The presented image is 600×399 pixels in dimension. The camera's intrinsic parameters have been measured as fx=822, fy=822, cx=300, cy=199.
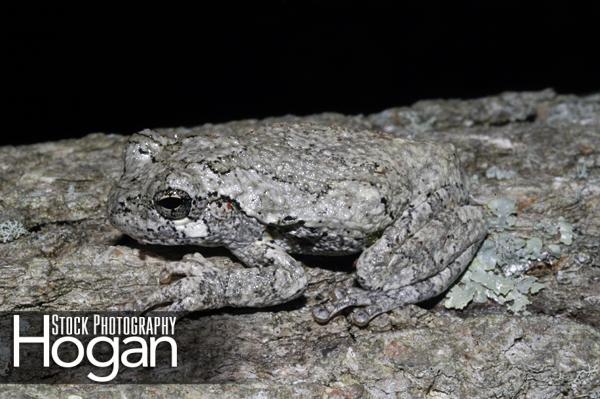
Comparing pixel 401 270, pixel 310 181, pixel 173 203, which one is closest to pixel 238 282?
pixel 173 203

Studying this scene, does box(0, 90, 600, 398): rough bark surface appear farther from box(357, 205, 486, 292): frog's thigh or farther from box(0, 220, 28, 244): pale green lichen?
box(357, 205, 486, 292): frog's thigh

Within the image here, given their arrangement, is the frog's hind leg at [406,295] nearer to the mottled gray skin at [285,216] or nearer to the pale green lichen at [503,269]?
the mottled gray skin at [285,216]

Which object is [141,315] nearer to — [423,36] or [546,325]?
[546,325]

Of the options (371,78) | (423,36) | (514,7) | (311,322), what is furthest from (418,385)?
(514,7)

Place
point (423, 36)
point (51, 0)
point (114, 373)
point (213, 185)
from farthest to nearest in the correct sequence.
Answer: point (423, 36) → point (51, 0) → point (213, 185) → point (114, 373)

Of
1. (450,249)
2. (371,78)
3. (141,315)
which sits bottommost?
(141,315)

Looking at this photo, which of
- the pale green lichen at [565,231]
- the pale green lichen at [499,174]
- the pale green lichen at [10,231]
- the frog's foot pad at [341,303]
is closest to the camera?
the frog's foot pad at [341,303]

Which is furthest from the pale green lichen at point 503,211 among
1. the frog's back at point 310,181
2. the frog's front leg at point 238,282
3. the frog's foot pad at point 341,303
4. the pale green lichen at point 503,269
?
the frog's front leg at point 238,282
